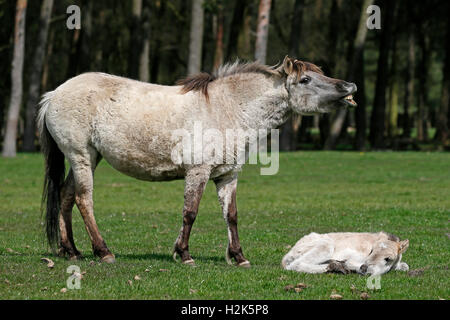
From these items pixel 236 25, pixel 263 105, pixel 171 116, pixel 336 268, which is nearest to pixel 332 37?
pixel 236 25

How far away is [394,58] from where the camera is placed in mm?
50219

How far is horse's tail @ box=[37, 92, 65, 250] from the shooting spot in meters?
12.1

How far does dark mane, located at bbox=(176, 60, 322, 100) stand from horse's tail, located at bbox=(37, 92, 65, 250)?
2.29 meters

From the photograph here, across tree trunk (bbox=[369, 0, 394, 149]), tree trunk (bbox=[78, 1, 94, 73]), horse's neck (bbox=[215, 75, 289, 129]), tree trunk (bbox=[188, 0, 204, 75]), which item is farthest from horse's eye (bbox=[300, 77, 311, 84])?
tree trunk (bbox=[369, 0, 394, 149])

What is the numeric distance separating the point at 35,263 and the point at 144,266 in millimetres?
1645

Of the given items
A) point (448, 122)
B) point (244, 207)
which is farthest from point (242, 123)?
point (448, 122)

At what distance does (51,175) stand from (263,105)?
3689mm

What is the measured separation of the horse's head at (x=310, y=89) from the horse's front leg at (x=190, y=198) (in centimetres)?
172

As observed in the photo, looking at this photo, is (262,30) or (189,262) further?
(262,30)

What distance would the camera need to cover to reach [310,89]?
11266 millimetres

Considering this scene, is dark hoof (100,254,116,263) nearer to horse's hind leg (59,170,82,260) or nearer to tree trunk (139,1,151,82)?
horse's hind leg (59,170,82,260)

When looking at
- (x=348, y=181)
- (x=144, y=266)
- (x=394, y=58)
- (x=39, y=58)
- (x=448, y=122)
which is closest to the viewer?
(x=144, y=266)

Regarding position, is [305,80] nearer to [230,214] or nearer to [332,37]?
[230,214]
